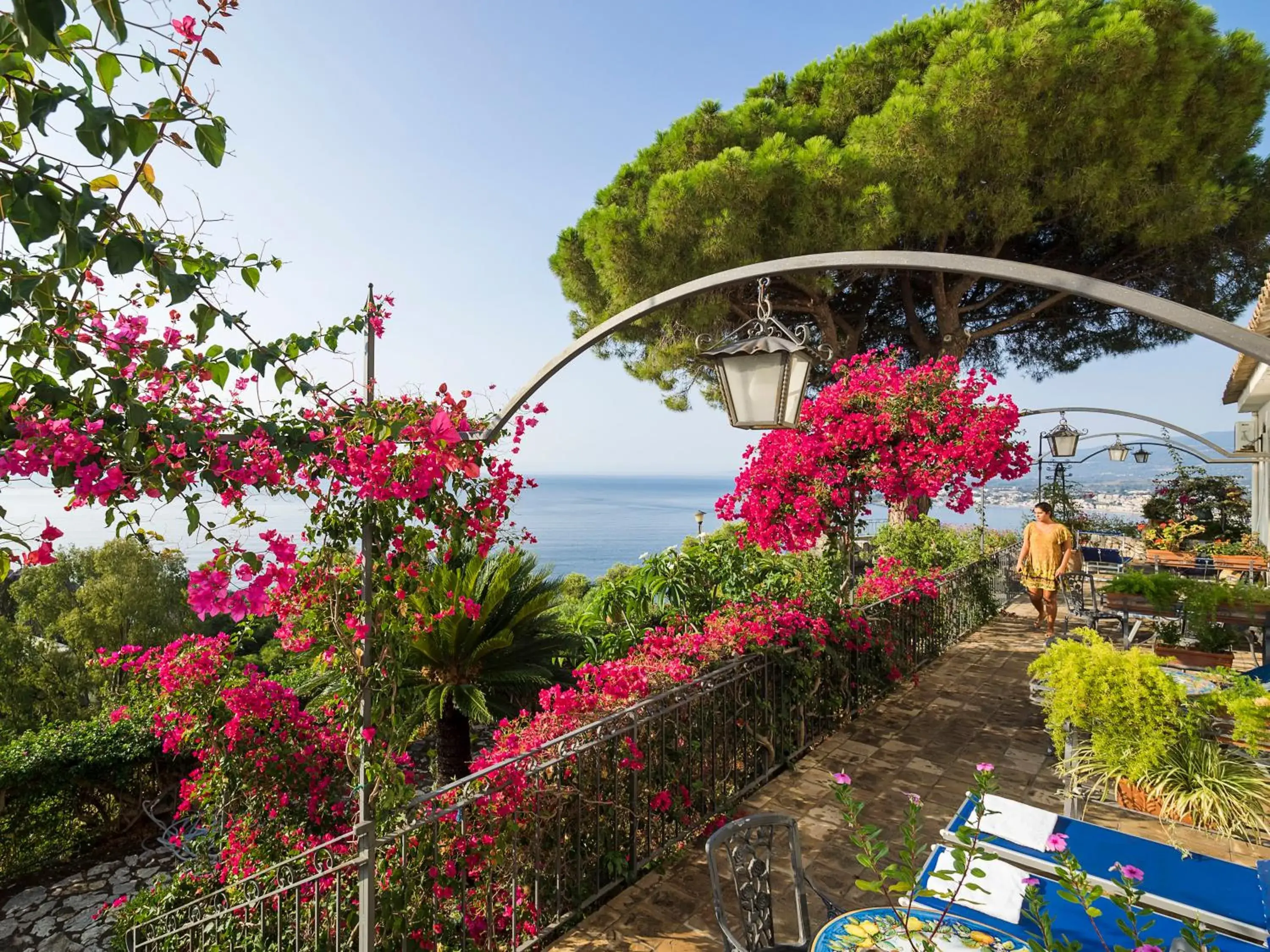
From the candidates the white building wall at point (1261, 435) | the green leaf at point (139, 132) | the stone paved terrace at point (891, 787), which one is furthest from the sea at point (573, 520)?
the white building wall at point (1261, 435)

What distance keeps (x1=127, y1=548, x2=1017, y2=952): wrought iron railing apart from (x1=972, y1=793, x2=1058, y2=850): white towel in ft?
4.98

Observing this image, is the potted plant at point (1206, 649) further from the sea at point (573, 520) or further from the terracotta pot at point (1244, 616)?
the sea at point (573, 520)

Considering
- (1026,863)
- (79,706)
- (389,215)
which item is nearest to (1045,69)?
(389,215)

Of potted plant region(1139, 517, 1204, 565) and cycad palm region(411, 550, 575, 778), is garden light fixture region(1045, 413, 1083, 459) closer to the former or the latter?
potted plant region(1139, 517, 1204, 565)

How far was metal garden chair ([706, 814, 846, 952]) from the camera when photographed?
79.7 inches

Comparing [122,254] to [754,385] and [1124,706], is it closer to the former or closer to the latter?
[754,385]

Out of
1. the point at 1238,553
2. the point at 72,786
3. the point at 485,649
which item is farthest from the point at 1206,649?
the point at 72,786

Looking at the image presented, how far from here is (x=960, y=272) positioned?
229 cm

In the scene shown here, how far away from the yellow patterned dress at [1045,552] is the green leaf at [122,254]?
8.40 meters

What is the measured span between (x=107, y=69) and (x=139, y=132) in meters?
0.16

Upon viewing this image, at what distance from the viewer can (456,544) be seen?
2.35 metres

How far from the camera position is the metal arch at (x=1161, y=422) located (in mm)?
9219

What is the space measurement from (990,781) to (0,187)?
2.31 meters

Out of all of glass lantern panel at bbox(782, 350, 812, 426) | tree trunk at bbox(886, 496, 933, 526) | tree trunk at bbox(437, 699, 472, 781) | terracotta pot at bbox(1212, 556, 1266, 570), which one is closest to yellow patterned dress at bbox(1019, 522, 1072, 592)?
tree trunk at bbox(886, 496, 933, 526)
